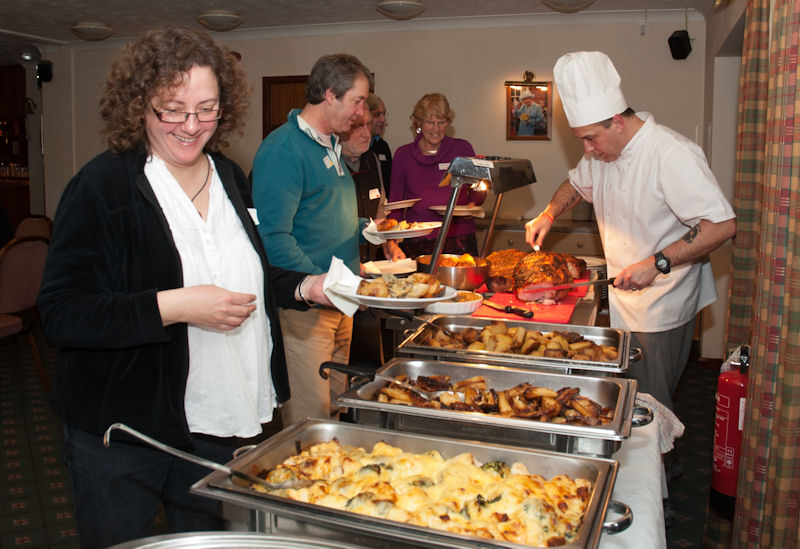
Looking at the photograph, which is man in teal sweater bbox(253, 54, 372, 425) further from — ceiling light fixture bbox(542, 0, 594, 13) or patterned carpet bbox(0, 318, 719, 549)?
ceiling light fixture bbox(542, 0, 594, 13)

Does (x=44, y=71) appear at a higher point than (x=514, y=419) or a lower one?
higher

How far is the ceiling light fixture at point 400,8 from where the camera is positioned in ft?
16.0

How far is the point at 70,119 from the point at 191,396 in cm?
685

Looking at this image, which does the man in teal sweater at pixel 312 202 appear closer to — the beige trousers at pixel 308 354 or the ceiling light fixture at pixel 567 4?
the beige trousers at pixel 308 354

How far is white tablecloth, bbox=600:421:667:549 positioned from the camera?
107cm

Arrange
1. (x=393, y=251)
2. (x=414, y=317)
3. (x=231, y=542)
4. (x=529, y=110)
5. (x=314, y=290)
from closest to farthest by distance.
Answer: (x=231, y=542) < (x=314, y=290) < (x=414, y=317) < (x=393, y=251) < (x=529, y=110)

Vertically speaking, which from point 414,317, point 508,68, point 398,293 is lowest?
point 414,317

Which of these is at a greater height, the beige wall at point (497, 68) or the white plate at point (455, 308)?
the beige wall at point (497, 68)

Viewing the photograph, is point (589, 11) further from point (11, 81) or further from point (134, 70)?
point (11, 81)

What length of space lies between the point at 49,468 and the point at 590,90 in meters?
2.74

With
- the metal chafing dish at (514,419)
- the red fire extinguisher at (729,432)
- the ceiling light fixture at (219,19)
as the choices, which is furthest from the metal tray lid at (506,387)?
the ceiling light fixture at (219,19)

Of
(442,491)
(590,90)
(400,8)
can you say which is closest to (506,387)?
(442,491)

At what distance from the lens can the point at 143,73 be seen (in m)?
1.20

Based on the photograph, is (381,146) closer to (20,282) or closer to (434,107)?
(434,107)
